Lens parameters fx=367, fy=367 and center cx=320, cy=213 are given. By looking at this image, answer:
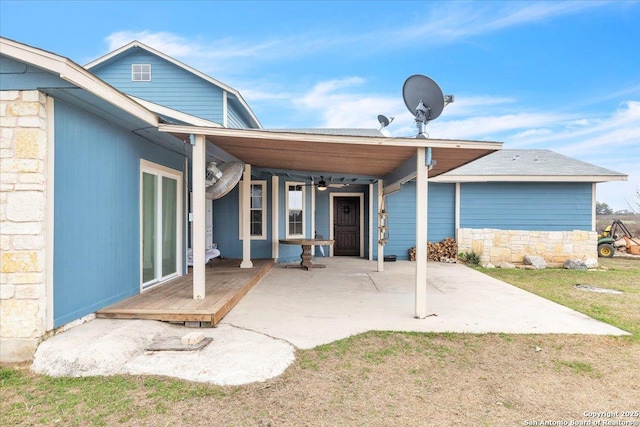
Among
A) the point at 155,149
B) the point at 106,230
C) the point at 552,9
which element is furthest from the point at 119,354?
the point at 552,9

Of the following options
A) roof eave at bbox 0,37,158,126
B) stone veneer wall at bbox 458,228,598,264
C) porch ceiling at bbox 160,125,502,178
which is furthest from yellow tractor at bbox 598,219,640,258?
roof eave at bbox 0,37,158,126

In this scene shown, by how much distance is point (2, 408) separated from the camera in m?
2.41

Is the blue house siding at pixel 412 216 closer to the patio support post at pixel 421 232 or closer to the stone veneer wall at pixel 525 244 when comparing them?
the stone veneer wall at pixel 525 244

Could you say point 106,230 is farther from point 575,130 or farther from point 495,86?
point 575,130

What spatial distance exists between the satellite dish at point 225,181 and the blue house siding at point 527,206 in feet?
22.6

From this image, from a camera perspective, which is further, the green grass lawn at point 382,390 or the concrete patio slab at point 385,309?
the concrete patio slab at point 385,309

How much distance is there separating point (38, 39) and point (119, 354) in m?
20.3

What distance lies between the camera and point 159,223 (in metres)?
5.31

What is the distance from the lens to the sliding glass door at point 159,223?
5.01 metres

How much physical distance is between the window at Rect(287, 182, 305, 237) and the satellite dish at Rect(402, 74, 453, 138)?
4478 mm

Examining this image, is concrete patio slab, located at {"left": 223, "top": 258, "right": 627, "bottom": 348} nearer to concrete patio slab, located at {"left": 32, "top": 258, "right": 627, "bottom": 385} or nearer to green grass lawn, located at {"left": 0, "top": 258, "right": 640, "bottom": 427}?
concrete patio slab, located at {"left": 32, "top": 258, "right": 627, "bottom": 385}

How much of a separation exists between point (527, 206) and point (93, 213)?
10281mm

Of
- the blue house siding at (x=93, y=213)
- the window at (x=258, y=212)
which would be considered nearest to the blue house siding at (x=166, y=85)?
the window at (x=258, y=212)

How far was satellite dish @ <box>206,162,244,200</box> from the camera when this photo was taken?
18.9 feet
